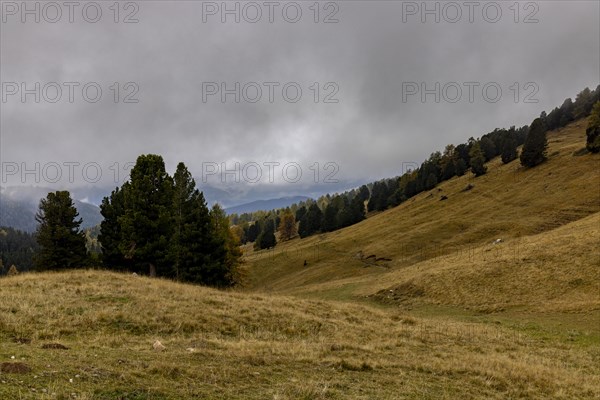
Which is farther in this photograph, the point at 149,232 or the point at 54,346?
the point at 149,232

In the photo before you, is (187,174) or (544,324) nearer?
(544,324)

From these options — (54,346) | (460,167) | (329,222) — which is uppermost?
(460,167)

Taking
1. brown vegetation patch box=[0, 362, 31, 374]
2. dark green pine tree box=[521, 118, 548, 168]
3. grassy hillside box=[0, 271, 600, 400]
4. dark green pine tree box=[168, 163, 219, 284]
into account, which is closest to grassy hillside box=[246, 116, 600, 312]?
dark green pine tree box=[521, 118, 548, 168]

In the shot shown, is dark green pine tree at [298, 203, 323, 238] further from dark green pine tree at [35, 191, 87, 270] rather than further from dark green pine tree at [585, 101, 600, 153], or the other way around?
dark green pine tree at [35, 191, 87, 270]

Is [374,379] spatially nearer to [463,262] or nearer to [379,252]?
[463,262]

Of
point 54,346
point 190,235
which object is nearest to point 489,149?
point 190,235

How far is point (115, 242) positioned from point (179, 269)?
828cm

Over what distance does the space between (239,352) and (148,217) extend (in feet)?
105

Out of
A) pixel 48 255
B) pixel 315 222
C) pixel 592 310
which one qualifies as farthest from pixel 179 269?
pixel 315 222

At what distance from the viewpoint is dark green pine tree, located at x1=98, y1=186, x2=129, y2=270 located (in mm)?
44031

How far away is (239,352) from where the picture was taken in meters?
12.5

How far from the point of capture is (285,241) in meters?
132

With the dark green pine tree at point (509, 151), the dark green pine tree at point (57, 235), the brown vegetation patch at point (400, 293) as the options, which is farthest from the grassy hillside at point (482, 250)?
the dark green pine tree at point (57, 235)

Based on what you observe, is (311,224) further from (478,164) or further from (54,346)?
(54,346)
